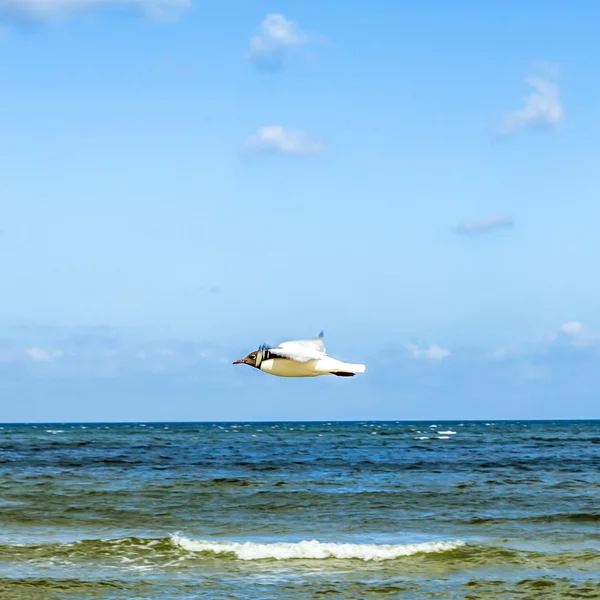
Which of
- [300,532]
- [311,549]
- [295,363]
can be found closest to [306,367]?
[295,363]

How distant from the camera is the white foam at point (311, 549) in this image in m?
19.1

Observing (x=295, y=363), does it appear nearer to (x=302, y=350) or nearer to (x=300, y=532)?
(x=302, y=350)

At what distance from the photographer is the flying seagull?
879 cm

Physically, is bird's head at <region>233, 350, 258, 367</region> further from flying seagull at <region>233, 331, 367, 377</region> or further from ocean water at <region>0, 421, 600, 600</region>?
ocean water at <region>0, 421, 600, 600</region>

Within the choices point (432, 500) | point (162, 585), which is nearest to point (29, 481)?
point (432, 500)

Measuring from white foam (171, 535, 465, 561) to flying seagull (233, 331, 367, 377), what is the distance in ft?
35.2

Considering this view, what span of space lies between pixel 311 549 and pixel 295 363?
11.6 meters

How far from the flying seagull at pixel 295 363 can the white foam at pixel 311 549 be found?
10734 mm

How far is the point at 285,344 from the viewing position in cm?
927

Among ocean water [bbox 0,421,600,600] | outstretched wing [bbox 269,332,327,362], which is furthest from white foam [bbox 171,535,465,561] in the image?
outstretched wing [bbox 269,332,327,362]

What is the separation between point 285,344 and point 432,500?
2036cm

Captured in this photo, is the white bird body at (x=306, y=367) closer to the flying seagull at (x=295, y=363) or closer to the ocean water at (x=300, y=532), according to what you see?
the flying seagull at (x=295, y=363)

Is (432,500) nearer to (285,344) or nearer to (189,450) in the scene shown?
(285,344)

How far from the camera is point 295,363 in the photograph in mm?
8828
